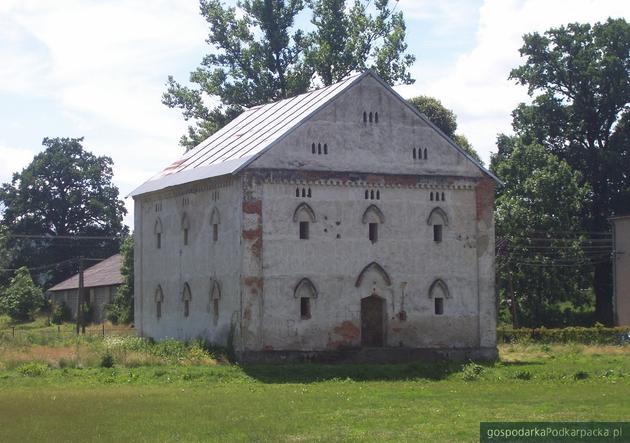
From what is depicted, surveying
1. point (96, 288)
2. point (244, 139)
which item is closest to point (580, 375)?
point (244, 139)

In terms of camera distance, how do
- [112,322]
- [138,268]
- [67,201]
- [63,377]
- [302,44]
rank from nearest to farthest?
[63,377] → [138,268] → [302,44] → [112,322] → [67,201]

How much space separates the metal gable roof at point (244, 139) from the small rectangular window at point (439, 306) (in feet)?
28.3

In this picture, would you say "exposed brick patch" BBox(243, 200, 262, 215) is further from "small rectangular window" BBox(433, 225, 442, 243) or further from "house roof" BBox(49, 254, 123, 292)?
"house roof" BBox(49, 254, 123, 292)

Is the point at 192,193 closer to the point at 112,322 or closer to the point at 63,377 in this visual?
the point at 63,377

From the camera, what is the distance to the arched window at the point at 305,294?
142 ft

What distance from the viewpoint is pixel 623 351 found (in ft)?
158

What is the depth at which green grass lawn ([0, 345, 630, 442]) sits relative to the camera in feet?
80.5

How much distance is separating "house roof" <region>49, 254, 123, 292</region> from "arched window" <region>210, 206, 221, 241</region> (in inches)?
1233

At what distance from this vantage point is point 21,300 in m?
82.0

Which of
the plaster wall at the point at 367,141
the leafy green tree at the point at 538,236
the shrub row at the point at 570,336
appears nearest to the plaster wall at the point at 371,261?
the plaster wall at the point at 367,141

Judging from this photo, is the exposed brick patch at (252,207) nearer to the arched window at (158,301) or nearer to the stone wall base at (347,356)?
the stone wall base at (347,356)

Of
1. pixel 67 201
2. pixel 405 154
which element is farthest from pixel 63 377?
pixel 67 201

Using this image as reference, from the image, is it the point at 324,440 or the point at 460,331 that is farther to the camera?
the point at 460,331

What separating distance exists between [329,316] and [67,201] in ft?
174
